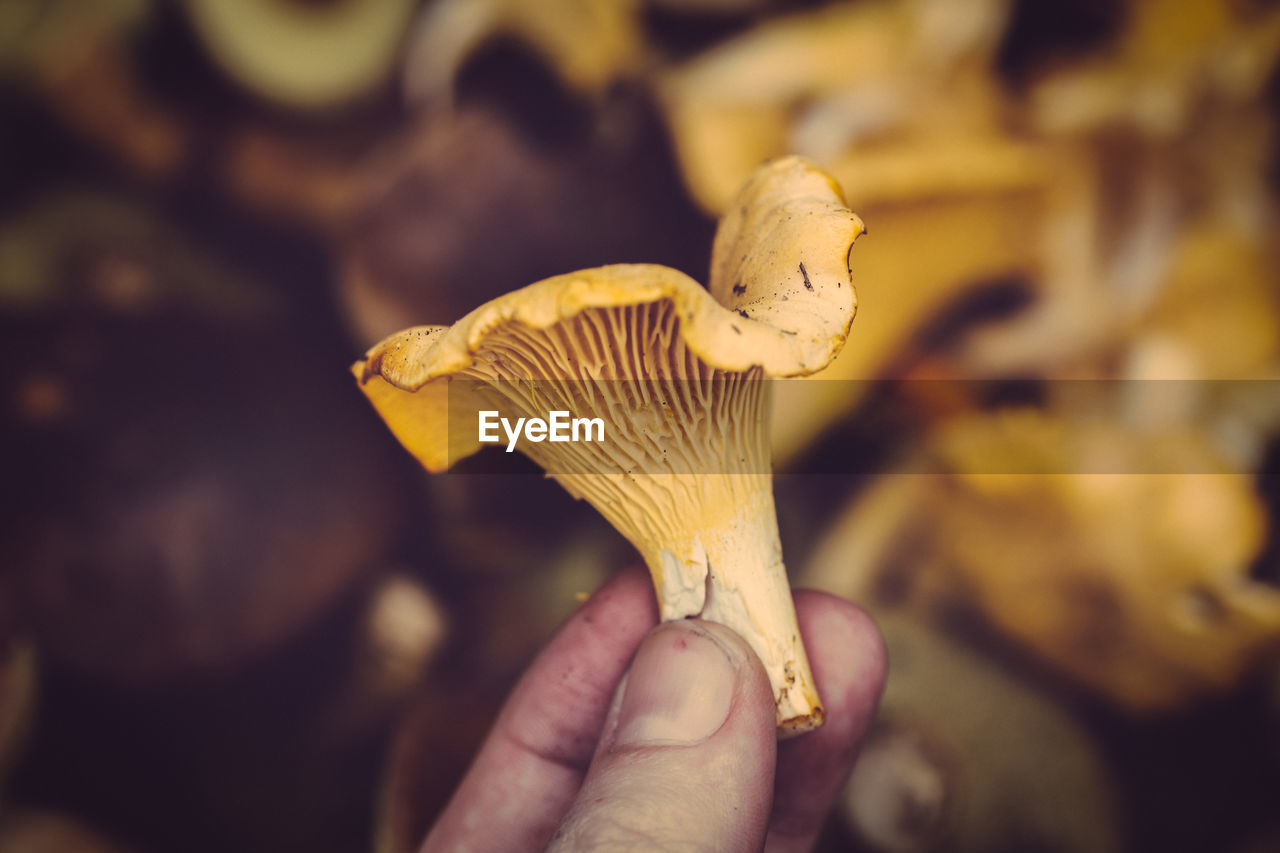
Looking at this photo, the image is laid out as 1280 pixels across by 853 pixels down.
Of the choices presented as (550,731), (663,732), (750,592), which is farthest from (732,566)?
(550,731)

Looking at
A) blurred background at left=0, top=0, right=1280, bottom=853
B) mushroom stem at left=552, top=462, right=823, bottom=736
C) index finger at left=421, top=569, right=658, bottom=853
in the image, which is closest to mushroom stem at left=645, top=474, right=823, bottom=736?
mushroom stem at left=552, top=462, right=823, bottom=736

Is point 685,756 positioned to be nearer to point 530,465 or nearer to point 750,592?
point 750,592

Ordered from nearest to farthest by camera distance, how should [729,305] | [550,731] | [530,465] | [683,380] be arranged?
[683,380], [729,305], [550,731], [530,465]

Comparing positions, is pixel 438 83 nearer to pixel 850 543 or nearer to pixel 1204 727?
pixel 850 543

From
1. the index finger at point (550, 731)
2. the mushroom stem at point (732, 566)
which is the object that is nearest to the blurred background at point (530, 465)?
the index finger at point (550, 731)

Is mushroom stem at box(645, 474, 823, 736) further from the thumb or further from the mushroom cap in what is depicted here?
the mushroom cap

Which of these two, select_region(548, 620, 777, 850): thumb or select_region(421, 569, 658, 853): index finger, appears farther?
select_region(421, 569, 658, 853): index finger

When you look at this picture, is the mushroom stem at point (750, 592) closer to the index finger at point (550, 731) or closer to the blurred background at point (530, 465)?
the index finger at point (550, 731)
